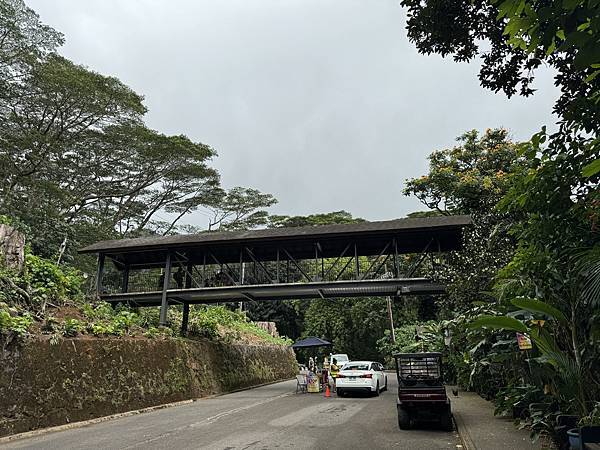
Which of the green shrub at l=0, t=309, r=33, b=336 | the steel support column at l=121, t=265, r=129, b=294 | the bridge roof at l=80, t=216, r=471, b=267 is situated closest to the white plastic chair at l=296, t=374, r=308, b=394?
the bridge roof at l=80, t=216, r=471, b=267

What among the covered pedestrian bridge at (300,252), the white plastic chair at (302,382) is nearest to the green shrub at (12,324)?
the covered pedestrian bridge at (300,252)

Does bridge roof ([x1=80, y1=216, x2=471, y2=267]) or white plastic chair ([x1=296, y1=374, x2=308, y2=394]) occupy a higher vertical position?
bridge roof ([x1=80, y1=216, x2=471, y2=267])

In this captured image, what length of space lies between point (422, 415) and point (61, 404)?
312 inches

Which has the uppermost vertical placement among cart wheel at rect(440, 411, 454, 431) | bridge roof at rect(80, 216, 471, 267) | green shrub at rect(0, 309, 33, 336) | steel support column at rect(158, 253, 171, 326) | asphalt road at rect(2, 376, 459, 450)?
bridge roof at rect(80, 216, 471, 267)

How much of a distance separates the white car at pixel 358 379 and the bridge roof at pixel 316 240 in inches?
188

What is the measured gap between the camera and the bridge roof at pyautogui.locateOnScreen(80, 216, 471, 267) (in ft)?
54.7

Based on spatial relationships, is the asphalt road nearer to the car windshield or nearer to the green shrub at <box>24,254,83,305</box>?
the car windshield

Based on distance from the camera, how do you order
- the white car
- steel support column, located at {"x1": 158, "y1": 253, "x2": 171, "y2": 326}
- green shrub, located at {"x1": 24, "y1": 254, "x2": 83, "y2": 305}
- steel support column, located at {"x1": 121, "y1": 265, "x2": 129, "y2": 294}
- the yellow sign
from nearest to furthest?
the yellow sign
green shrub, located at {"x1": 24, "y1": 254, "x2": 83, "y2": 305}
the white car
steel support column, located at {"x1": 158, "y1": 253, "x2": 171, "y2": 326}
steel support column, located at {"x1": 121, "y1": 265, "x2": 129, "y2": 294}

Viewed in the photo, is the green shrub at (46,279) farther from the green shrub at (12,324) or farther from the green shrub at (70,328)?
the green shrub at (12,324)

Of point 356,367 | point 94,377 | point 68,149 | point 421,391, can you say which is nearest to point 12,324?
point 94,377

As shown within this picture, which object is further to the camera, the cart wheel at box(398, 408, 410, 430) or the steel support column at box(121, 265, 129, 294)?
the steel support column at box(121, 265, 129, 294)

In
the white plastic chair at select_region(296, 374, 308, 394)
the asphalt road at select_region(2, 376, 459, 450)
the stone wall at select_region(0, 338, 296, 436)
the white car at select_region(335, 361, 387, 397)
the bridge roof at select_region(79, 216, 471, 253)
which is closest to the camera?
the asphalt road at select_region(2, 376, 459, 450)

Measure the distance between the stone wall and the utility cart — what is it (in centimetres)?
749

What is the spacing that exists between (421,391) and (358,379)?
8.20 metres
